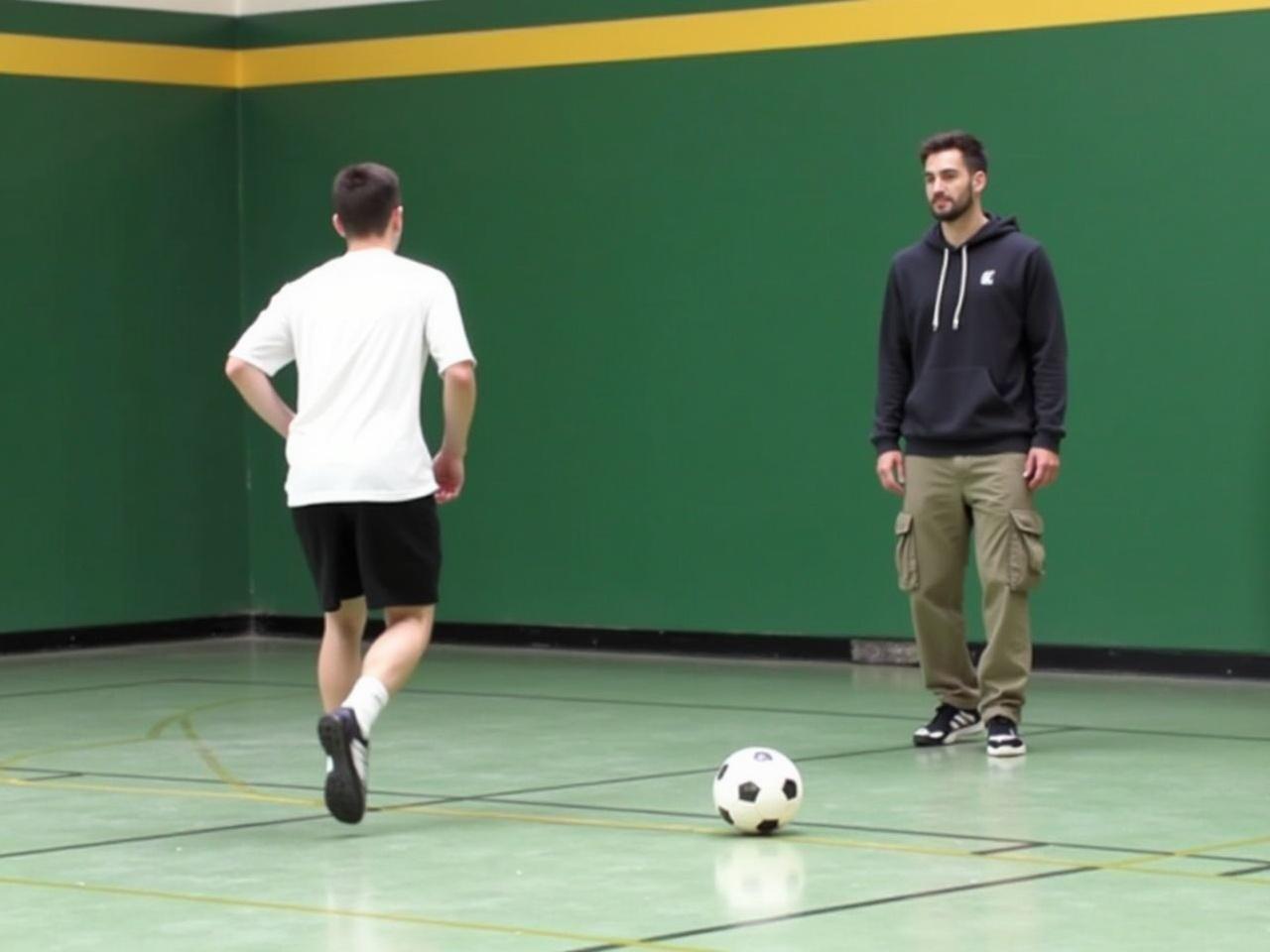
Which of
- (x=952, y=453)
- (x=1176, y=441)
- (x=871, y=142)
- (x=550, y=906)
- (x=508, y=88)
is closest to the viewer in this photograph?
(x=550, y=906)

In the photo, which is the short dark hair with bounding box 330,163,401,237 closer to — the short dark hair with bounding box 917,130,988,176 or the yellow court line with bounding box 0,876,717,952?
the yellow court line with bounding box 0,876,717,952

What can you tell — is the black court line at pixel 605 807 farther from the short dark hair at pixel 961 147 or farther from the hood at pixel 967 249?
the short dark hair at pixel 961 147

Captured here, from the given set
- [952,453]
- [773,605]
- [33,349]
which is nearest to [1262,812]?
[952,453]

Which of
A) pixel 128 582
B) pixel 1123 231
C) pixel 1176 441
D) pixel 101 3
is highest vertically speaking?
pixel 101 3

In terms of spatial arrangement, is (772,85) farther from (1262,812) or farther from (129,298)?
(1262,812)

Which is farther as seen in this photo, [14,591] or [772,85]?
[14,591]

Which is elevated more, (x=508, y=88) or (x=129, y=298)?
(x=508, y=88)

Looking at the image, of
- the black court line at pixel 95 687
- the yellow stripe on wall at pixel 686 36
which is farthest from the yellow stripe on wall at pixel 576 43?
the black court line at pixel 95 687

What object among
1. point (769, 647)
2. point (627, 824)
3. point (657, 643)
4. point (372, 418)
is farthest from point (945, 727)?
point (657, 643)

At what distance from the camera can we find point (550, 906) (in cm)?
597

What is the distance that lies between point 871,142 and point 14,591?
15.2 feet

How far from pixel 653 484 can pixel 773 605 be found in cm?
84

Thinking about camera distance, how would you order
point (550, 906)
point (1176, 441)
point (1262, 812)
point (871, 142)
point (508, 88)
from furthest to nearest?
point (508, 88), point (871, 142), point (1176, 441), point (1262, 812), point (550, 906)

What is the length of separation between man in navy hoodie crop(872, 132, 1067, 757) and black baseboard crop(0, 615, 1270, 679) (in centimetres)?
260
